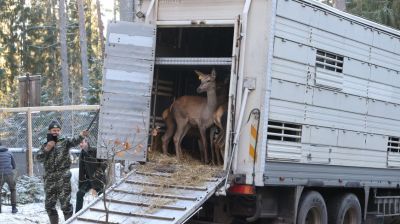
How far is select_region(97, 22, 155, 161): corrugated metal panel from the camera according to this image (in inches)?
381

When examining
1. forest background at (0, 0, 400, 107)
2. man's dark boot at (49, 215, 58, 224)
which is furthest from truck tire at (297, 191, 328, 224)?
forest background at (0, 0, 400, 107)

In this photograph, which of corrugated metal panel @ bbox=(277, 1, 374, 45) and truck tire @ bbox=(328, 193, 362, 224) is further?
truck tire @ bbox=(328, 193, 362, 224)

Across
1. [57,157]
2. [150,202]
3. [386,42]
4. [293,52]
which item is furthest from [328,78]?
[57,157]

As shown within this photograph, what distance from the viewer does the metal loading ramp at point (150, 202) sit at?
8.29 metres

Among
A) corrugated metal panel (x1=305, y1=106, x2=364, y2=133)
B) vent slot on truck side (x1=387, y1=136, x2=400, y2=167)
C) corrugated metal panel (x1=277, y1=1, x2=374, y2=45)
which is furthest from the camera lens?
vent slot on truck side (x1=387, y1=136, x2=400, y2=167)

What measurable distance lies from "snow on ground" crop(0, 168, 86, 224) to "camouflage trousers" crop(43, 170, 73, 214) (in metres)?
2.02

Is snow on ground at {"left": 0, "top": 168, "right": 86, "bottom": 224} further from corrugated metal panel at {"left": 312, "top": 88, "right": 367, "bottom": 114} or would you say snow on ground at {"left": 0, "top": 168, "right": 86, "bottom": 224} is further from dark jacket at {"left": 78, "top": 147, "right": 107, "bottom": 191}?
corrugated metal panel at {"left": 312, "top": 88, "right": 367, "bottom": 114}

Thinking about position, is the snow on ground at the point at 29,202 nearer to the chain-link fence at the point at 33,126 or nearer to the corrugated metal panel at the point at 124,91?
the chain-link fence at the point at 33,126

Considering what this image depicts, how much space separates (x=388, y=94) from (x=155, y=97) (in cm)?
403

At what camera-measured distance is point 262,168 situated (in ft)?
29.1

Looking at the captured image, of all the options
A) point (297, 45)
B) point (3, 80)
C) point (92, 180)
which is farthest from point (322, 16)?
point (3, 80)

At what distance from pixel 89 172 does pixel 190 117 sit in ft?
6.15

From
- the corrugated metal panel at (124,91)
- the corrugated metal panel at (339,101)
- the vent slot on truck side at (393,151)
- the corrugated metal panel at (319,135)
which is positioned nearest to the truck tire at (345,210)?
the corrugated metal panel at (319,135)

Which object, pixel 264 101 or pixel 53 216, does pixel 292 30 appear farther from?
pixel 53 216
